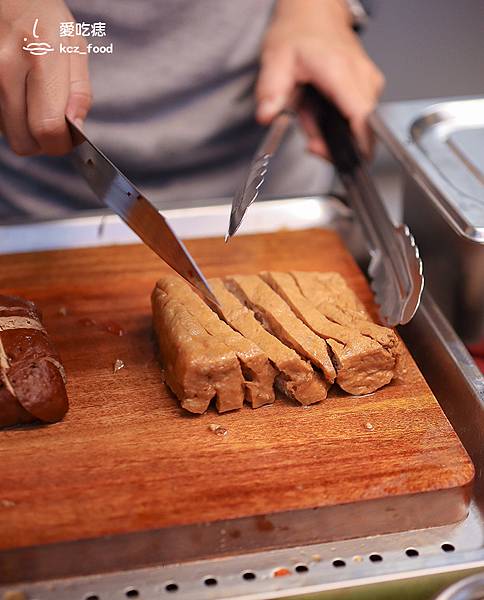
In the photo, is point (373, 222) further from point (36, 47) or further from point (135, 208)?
point (36, 47)

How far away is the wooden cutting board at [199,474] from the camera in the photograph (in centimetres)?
156

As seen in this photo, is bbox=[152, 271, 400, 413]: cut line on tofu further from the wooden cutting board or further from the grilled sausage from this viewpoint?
the grilled sausage

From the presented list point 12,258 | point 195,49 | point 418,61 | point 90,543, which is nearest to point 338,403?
point 90,543

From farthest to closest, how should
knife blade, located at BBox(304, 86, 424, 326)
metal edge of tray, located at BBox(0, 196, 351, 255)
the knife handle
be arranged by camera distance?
the knife handle, metal edge of tray, located at BBox(0, 196, 351, 255), knife blade, located at BBox(304, 86, 424, 326)

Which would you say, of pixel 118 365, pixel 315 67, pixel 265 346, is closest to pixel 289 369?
pixel 265 346

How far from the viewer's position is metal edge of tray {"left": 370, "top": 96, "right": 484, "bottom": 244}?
2.05 meters

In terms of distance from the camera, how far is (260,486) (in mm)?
1629

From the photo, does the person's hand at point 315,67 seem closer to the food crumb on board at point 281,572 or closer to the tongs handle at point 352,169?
the tongs handle at point 352,169

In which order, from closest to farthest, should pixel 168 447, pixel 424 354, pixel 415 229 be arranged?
1. pixel 168 447
2. pixel 424 354
3. pixel 415 229

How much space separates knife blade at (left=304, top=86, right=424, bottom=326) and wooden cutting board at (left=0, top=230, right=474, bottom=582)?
0.19m

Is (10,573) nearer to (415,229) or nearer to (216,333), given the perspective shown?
(216,333)

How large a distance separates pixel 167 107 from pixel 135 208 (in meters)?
1.21

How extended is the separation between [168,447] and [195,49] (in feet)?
5.73

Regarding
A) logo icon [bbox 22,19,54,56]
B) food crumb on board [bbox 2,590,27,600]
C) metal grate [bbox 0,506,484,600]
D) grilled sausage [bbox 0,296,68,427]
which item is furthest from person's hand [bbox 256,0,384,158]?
food crumb on board [bbox 2,590,27,600]
